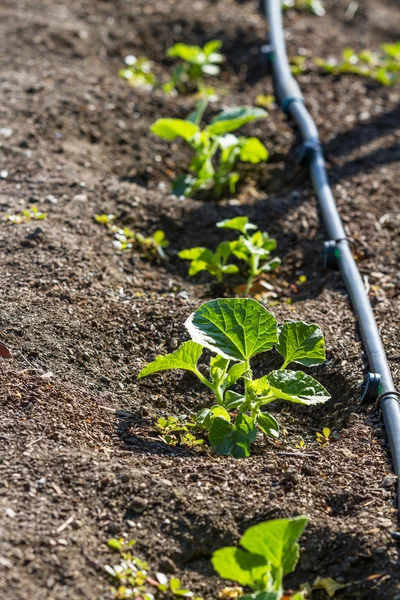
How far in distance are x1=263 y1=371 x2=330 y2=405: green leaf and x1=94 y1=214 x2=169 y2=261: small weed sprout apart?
46.6 inches

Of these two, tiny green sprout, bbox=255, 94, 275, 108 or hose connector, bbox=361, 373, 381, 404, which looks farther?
tiny green sprout, bbox=255, 94, 275, 108

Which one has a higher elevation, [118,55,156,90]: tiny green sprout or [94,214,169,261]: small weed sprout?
[94,214,169,261]: small weed sprout

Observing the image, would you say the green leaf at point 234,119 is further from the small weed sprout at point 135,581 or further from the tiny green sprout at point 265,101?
the small weed sprout at point 135,581

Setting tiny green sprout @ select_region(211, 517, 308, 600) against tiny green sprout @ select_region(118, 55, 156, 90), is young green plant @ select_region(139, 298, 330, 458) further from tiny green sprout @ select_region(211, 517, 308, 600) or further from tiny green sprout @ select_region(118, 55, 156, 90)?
tiny green sprout @ select_region(118, 55, 156, 90)

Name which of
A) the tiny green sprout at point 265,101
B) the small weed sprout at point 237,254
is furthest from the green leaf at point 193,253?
the tiny green sprout at point 265,101

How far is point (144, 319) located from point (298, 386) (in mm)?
753

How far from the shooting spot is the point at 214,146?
12.4 feet

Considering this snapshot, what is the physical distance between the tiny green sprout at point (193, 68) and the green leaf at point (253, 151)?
1.02 m

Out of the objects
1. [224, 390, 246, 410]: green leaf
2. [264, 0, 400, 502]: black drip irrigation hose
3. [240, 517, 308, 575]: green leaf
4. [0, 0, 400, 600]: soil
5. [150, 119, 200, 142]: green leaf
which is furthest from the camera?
[150, 119, 200, 142]: green leaf

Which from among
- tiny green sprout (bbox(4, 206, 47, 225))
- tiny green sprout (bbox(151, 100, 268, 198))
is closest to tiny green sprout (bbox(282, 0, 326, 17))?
tiny green sprout (bbox(151, 100, 268, 198))

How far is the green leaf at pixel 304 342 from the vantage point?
8.03 feet

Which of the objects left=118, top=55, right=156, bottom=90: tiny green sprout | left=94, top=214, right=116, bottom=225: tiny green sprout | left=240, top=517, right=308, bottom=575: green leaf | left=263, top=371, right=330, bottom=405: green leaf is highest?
left=240, top=517, right=308, bottom=575: green leaf

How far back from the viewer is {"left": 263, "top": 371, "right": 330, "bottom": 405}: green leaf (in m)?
2.33

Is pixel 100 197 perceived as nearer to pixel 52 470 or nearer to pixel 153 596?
pixel 52 470
